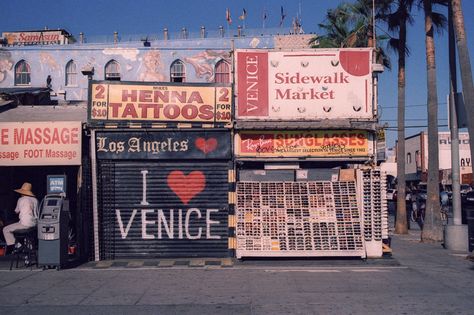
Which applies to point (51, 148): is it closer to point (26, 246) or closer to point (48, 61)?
point (26, 246)

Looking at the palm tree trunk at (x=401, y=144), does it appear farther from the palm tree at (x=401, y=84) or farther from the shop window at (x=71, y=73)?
the shop window at (x=71, y=73)

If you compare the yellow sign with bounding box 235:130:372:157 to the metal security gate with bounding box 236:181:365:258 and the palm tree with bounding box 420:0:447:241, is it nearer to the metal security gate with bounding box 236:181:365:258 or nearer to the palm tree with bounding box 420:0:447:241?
the metal security gate with bounding box 236:181:365:258

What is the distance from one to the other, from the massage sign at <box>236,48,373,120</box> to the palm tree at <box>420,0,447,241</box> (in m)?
5.09

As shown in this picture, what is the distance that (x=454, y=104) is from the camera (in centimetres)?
1638

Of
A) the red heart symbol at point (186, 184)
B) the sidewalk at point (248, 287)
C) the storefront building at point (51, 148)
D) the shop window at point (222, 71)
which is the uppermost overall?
the shop window at point (222, 71)

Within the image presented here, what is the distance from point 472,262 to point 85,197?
917 centimetres

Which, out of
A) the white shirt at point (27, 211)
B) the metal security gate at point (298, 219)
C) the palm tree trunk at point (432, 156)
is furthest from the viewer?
the palm tree trunk at point (432, 156)

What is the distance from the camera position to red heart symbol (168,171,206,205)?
45.2 feet

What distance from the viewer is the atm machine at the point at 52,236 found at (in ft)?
39.9

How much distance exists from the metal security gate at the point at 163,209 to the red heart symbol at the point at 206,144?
32 centimetres

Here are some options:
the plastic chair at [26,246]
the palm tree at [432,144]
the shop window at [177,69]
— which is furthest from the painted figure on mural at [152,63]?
the plastic chair at [26,246]

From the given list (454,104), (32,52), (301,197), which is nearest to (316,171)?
(301,197)

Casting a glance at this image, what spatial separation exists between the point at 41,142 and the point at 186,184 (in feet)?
11.6

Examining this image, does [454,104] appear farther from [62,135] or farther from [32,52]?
[32,52]
